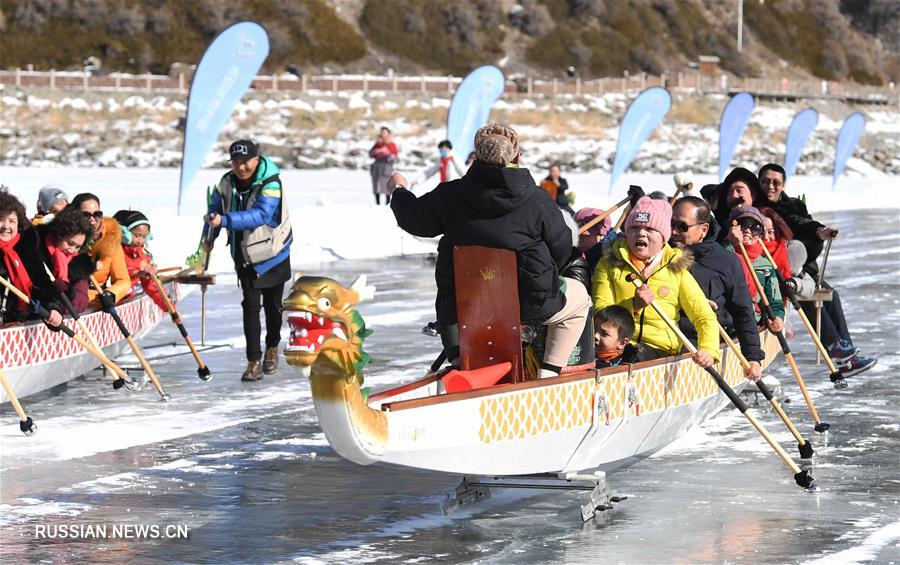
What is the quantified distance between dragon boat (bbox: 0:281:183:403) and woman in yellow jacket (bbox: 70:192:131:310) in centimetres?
18

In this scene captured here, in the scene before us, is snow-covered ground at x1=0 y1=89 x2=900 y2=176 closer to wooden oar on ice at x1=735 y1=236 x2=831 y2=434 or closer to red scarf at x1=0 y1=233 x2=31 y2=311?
red scarf at x1=0 y1=233 x2=31 y2=311

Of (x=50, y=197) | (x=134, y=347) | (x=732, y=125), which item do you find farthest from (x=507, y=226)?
(x=732, y=125)

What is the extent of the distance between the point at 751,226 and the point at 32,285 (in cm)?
465

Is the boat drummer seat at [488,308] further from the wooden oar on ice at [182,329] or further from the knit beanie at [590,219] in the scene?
the wooden oar on ice at [182,329]

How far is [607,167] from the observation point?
6675 centimetres

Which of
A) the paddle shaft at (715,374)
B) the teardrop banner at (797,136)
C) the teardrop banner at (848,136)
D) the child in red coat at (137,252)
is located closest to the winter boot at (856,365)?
the paddle shaft at (715,374)

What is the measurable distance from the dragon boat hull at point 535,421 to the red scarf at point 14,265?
12.1 ft

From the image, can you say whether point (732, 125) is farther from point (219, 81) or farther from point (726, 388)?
point (726, 388)

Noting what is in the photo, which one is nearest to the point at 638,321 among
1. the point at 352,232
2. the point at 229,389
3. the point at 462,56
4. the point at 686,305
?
the point at 686,305

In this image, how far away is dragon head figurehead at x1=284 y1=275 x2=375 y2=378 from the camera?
220 inches

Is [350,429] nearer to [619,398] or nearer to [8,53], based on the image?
[619,398]

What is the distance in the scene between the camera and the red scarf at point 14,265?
970 centimetres

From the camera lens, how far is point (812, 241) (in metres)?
11.9

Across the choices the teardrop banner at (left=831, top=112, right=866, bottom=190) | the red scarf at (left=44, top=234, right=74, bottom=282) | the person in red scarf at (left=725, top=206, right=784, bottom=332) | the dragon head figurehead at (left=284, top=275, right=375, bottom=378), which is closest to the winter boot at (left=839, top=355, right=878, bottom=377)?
the person in red scarf at (left=725, top=206, right=784, bottom=332)
